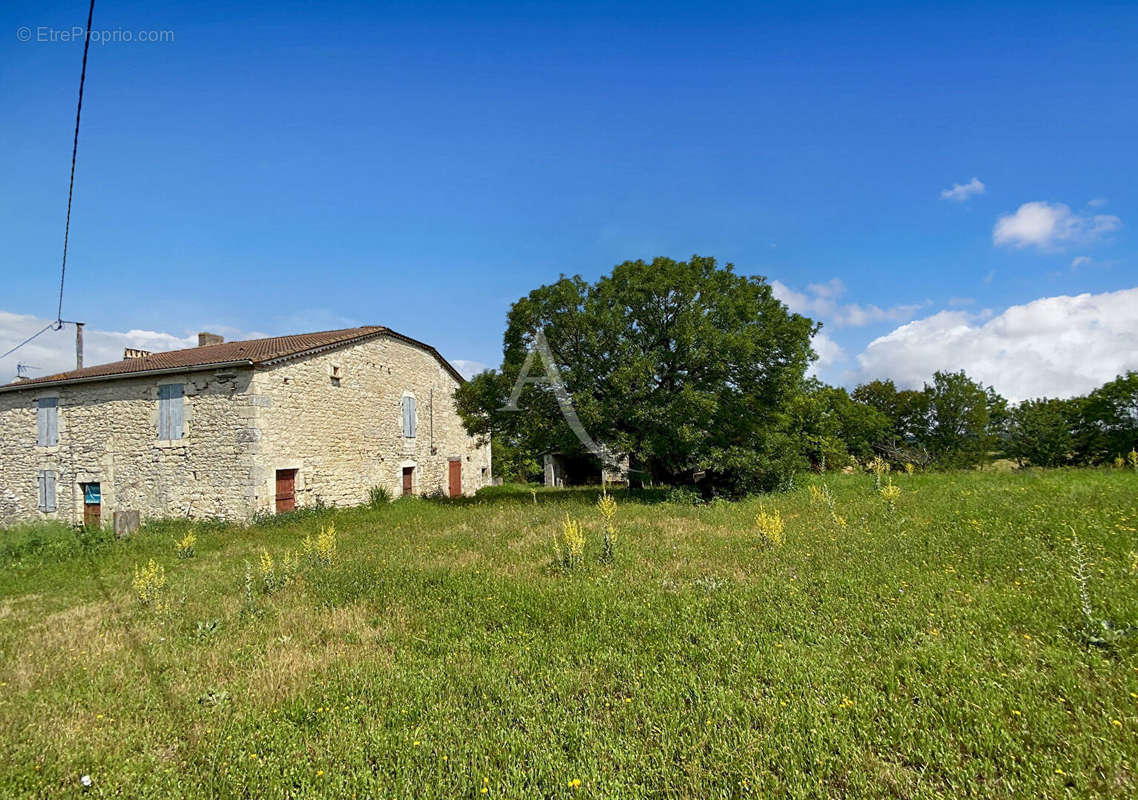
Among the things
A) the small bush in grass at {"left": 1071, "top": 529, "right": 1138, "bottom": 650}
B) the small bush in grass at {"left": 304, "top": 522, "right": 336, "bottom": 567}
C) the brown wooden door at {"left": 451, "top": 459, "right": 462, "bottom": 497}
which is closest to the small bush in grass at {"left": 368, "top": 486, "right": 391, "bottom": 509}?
the brown wooden door at {"left": 451, "top": 459, "right": 462, "bottom": 497}

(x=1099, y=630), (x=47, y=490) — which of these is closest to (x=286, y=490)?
(x=47, y=490)

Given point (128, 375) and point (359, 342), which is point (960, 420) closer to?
point (359, 342)

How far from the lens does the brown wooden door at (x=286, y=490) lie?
1585 centimetres

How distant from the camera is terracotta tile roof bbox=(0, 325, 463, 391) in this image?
52.1ft

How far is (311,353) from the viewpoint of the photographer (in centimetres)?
1695

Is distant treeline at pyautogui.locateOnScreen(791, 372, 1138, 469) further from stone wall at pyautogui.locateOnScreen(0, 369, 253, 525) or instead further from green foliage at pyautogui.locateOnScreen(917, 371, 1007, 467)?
stone wall at pyautogui.locateOnScreen(0, 369, 253, 525)

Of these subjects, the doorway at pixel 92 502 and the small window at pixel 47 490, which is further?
the small window at pixel 47 490

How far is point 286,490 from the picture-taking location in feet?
52.7

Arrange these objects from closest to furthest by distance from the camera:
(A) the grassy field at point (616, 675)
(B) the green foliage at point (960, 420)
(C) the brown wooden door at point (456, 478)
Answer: (A) the grassy field at point (616, 675), (C) the brown wooden door at point (456, 478), (B) the green foliage at point (960, 420)

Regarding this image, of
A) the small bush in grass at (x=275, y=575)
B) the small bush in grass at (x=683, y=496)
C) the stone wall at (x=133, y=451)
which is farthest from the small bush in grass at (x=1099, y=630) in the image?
the stone wall at (x=133, y=451)

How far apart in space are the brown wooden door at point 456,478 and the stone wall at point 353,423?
1.25ft

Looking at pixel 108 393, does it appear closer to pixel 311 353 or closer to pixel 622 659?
pixel 311 353

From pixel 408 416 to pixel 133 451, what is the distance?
9197 millimetres

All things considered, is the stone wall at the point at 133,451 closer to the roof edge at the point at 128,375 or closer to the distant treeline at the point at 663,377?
the roof edge at the point at 128,375
